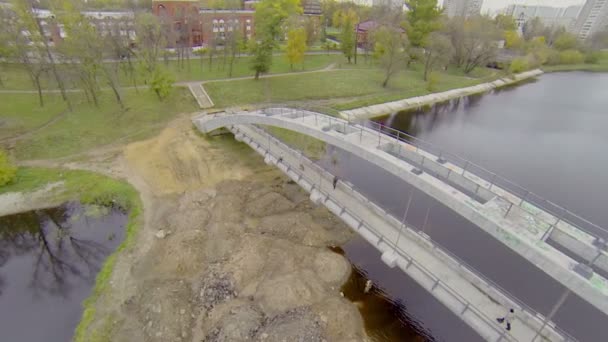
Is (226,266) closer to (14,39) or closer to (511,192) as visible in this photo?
(511,192)

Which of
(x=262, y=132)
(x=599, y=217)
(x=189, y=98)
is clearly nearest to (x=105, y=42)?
(x=189, y=98)

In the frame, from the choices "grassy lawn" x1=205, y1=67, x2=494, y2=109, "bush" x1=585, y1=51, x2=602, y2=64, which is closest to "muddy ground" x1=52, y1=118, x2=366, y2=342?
"grassy lawn" x1=205, y1=67, x2=494, y2=109

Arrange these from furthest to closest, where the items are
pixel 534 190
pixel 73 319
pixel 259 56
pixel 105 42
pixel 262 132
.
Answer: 1. pixel 259 56
2. pixel 105 42
3. pixel 262 132
4. pixel 534 190
5. pixel 73 319

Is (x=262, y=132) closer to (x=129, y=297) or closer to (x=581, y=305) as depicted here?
(x=129, y=297)

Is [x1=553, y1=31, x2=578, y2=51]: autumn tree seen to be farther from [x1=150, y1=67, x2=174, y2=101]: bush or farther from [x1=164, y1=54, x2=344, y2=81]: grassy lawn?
[x1=150, y1=67, x2=174, y2=101]: bush

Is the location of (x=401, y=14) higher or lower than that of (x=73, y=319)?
higher

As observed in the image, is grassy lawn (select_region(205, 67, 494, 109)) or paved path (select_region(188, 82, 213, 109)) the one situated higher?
grassy lawn (select_region(205, 67, 494, 109))
